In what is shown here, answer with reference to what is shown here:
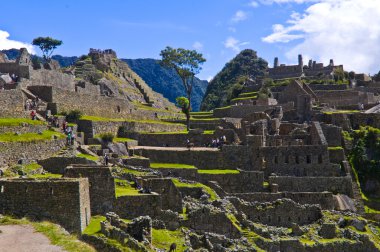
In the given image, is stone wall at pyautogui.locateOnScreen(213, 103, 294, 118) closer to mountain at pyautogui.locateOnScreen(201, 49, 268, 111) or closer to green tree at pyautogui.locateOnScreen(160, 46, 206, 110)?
green tree at pyautogui.locateOnScreen(160, 46, 206, 110)

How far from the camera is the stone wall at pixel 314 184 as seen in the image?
4012 cm

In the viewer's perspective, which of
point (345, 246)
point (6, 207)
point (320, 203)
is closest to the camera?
point (6, 207)

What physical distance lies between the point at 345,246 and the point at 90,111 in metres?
23.1

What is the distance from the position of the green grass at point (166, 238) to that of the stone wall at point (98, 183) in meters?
Answer: 2.32

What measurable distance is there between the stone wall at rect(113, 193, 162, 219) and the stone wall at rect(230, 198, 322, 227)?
9.93 metres

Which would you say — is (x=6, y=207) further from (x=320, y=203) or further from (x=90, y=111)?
(x=90, y=111)

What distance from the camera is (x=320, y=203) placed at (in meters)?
38.7

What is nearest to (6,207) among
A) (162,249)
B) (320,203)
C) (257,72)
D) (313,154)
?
(162,249)

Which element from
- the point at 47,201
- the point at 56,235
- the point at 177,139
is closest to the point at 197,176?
the point at 177,139

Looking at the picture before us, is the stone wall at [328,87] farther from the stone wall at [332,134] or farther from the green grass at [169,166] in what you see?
the green grass at [169,166]

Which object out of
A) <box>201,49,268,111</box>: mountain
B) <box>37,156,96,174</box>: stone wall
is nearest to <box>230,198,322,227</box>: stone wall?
<box>37,156,96,174</box>: stone wall

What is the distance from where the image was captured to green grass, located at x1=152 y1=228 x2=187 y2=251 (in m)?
23.5

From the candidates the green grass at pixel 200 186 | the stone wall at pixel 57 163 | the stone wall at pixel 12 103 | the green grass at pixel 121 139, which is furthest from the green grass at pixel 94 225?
the green grass at pixel 121 139

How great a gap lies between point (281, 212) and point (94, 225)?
57.5ft
